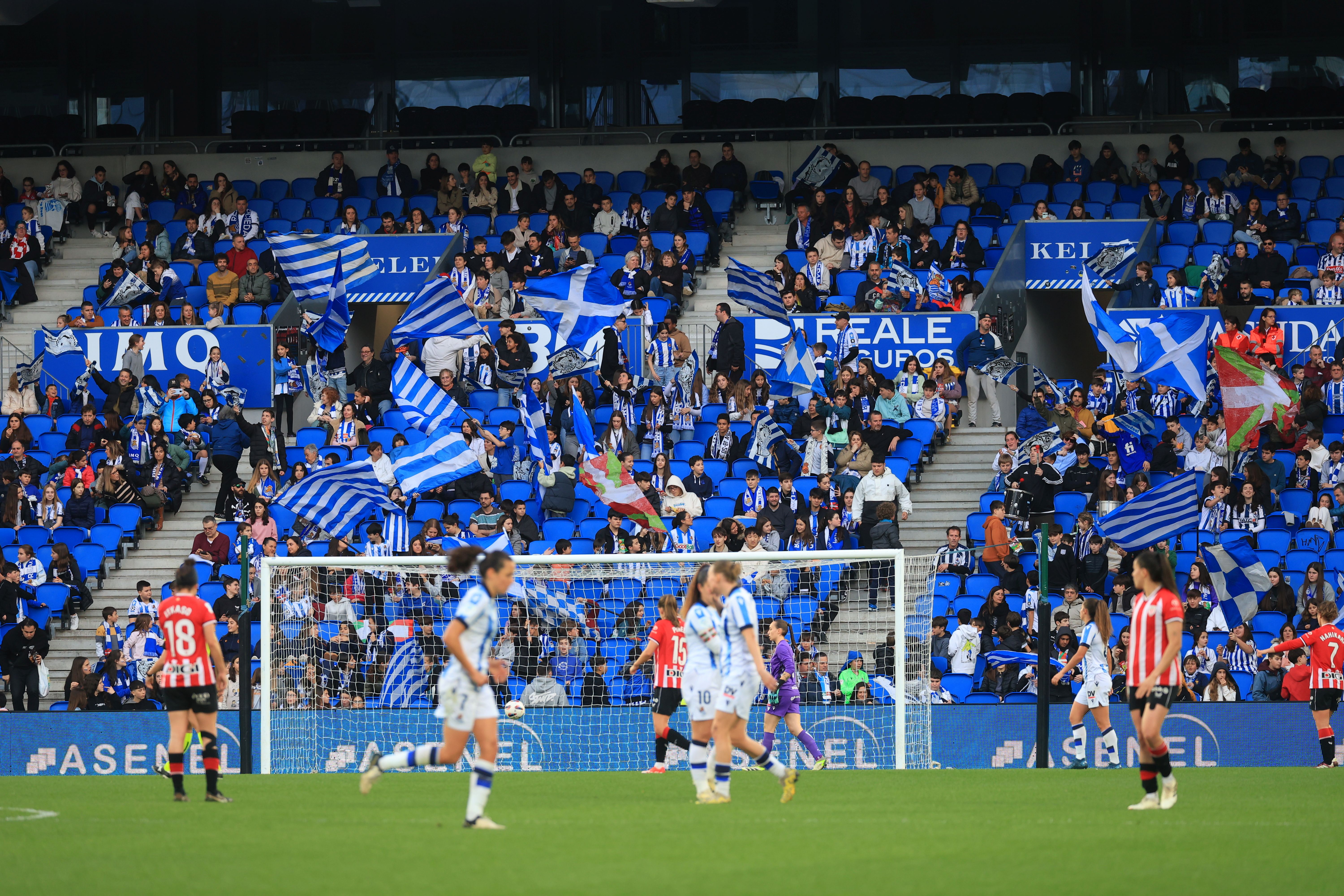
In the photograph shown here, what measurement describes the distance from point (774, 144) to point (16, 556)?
575 inches

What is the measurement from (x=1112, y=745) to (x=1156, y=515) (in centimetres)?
329

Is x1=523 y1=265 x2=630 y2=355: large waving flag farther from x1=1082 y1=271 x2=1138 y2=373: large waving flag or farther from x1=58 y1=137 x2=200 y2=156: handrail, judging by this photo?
x1=58 y1=137 x2=200 y2=156: handrail

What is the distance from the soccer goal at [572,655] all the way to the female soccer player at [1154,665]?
17.9ft

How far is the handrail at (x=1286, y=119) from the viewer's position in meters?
28.6

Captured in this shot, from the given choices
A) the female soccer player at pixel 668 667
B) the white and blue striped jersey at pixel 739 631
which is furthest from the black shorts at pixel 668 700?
the white and blue striped jersey at pixel 739 631

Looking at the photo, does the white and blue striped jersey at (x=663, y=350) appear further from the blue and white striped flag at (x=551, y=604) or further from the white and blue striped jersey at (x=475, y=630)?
the white and blue striped jersey at (x=475, y=630)

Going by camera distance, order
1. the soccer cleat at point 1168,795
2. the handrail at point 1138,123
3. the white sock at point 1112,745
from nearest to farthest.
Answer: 1. the soccer cleat at point 1168,795
2. the white sock at point 1112,745
3. the handrail at point 1138,123

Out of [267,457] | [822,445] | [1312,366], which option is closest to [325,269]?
[267,457]

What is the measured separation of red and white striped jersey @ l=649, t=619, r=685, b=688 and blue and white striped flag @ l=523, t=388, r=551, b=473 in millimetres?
6604

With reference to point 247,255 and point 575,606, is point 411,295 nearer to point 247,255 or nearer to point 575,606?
point 247,255

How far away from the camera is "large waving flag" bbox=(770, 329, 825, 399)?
2228 cm

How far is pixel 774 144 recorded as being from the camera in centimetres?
2894

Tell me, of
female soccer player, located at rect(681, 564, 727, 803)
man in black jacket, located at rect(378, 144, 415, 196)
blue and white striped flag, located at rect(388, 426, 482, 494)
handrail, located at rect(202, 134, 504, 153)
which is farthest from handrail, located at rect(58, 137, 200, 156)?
female soccer player, located at rect(681, 564, 727, 803)

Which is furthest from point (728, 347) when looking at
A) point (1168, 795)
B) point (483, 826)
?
point (483, 826)
